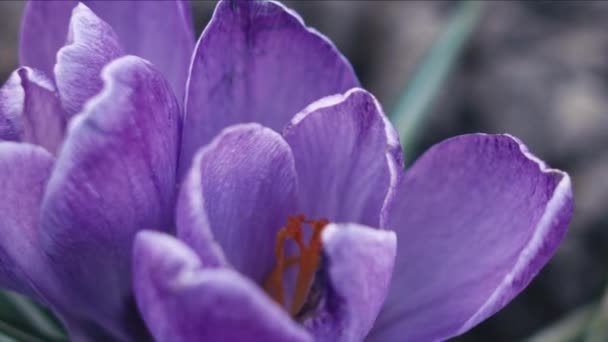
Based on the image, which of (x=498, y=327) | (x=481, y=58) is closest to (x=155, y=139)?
(x=498, y=327)

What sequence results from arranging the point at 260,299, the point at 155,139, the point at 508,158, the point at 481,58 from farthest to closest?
the point at 481,58
the point at 508,158
the point at 155,139
the point at 260,299

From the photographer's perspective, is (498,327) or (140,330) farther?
(498,327)

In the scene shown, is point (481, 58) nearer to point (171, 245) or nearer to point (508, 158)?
point (508, 158)

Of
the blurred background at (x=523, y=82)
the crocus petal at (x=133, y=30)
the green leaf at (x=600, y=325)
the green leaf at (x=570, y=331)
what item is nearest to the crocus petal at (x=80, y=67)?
the crocus petal at (x=133, y=30)

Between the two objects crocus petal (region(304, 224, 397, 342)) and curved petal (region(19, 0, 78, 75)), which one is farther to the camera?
curved petal (region(19, 0, 78, 75))

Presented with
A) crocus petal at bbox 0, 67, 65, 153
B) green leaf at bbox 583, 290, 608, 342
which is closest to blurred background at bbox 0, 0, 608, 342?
green leaf at bbox 583, 290, 608, 342

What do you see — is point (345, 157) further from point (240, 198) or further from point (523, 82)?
point (523, 82)

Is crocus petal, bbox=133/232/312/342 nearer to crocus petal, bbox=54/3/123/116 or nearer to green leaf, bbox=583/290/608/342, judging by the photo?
crocus petal, bbox=54/3/123/116
